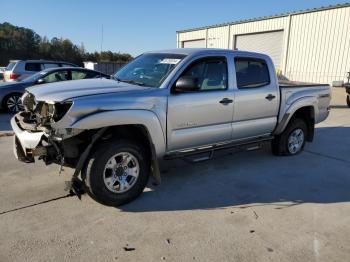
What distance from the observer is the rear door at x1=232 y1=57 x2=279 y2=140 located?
17.5ft

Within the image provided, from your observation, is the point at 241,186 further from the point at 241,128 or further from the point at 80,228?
the point at 80,228

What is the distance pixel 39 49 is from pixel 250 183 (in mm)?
54239

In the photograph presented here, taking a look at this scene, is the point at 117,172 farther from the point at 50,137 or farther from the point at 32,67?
the point at 32,67

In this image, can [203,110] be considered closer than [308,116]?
Answer: Yes

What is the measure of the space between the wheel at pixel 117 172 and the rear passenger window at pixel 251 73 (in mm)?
2084

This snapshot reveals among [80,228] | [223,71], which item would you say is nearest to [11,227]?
[80,228]

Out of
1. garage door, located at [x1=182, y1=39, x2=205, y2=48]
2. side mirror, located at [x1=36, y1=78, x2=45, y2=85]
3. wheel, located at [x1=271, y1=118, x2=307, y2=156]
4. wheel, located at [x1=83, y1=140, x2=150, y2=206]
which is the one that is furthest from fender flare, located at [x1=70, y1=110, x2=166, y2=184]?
garage door, located at [x1=182, y1=39, x2=205, y2=48]

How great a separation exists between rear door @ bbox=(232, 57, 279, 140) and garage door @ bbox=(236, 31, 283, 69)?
20790 millimetres

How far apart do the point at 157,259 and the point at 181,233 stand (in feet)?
1.73

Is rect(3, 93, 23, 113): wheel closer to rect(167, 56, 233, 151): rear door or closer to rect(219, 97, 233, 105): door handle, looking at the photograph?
rect(167, 56, 233, 151): rear door

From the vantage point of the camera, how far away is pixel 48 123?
3.85 m

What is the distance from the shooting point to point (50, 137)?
3.84 metres

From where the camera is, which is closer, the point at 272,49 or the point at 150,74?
the point at 150,74

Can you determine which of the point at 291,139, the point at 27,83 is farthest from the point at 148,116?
the point at 27,83
